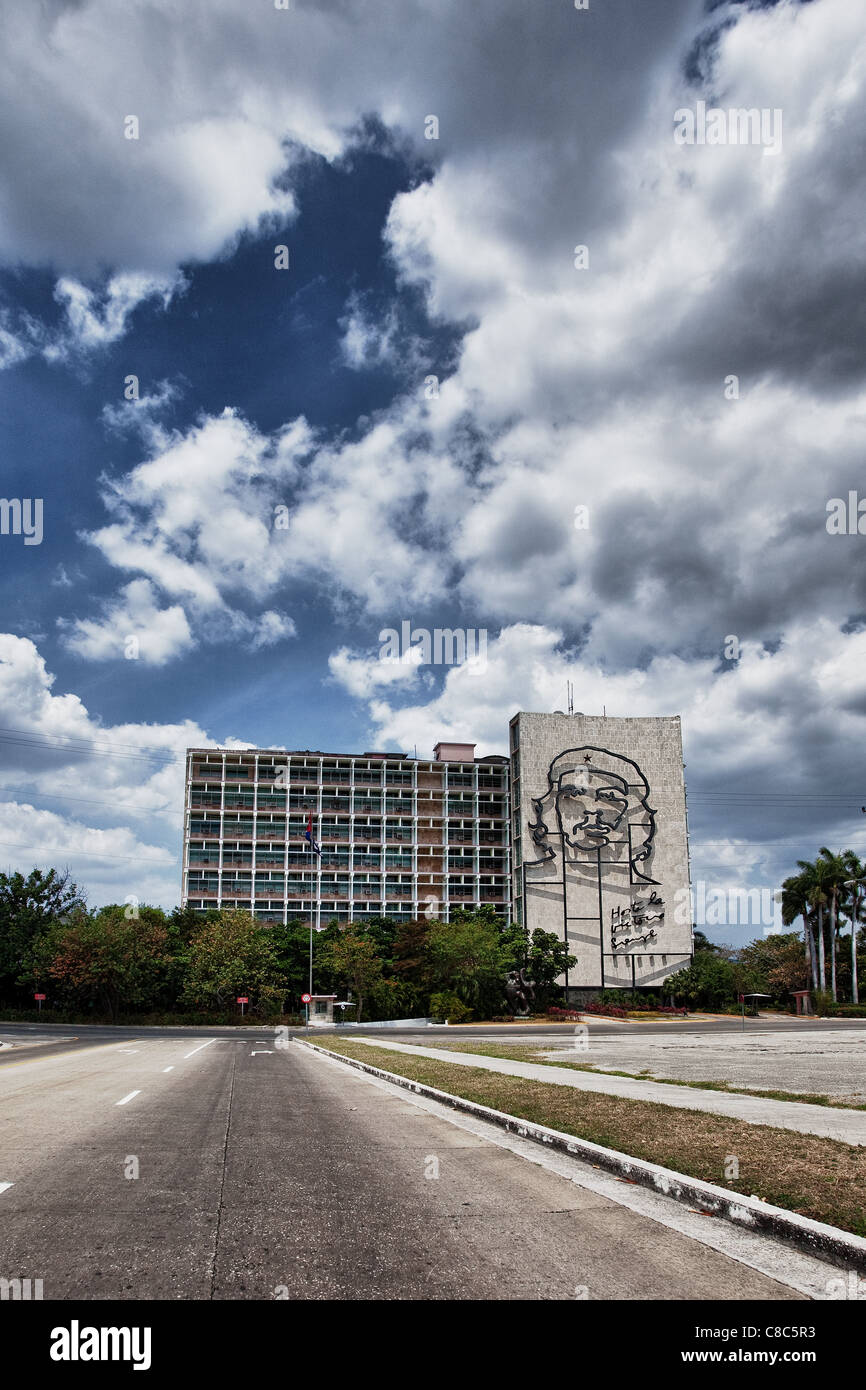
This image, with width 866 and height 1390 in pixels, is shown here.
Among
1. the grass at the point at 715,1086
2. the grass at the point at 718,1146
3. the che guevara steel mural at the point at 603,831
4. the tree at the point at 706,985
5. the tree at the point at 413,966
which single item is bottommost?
the tree at the point at 706,985

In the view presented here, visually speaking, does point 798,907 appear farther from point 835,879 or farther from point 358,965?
point 358,965

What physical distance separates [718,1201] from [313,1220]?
9.86 ft

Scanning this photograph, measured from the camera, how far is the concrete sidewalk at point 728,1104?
1094 cm

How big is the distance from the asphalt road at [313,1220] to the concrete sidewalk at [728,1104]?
3406mm

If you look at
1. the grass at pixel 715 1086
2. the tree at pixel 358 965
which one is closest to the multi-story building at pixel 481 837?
the tree at pixel 358 965

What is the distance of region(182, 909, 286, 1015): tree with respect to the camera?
242 feet

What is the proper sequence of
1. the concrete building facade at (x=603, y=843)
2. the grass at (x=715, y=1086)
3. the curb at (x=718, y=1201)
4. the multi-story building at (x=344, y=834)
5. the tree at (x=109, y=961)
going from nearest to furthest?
the curb at (x=718, y=1201)
the grass at (x=715, y=1086)
the tree at (x=109, y=961)
the concrete building facade at (x=603, y=843)
the multi-story building at (x=344, y=834)

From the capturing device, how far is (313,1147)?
1045 centimetres

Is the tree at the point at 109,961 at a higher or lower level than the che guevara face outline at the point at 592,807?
lower

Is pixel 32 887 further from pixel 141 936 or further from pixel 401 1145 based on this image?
pixel 401 1145

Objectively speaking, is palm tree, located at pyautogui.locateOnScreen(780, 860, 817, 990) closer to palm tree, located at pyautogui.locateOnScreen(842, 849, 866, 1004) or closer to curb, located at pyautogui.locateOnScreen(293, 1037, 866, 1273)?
palm tree, located at pyautogui.locateOnScreen(842, 849, 866, 1004)

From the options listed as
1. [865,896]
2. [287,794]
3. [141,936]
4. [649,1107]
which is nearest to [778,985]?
[865,896]

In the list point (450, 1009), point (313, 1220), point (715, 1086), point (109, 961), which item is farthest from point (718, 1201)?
point (109, 961)

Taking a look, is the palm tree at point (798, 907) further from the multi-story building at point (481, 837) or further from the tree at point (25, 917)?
the tree at point (25, 917)
